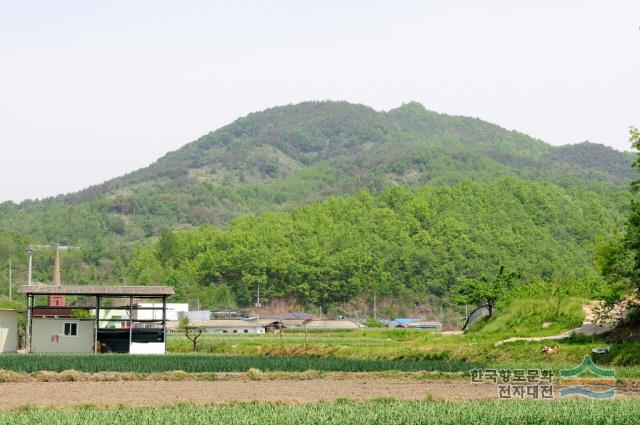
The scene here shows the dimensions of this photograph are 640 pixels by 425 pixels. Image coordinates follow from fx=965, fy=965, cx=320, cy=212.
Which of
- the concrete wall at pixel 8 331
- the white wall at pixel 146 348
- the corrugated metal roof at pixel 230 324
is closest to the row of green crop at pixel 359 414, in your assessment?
the white wall at pixel 146 348

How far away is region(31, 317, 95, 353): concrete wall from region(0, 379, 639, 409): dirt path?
22.9 meters

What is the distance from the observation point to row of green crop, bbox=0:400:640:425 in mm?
21641

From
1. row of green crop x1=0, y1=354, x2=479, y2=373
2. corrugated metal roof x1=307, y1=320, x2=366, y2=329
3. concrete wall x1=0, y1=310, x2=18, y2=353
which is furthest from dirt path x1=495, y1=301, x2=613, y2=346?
corrugated metal roof x1=307, y1=320, x2=366, y2=329

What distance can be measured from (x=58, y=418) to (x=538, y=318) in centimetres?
3520

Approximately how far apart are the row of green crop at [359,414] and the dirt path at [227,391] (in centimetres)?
307

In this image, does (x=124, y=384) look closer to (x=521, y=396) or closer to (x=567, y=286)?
(x=521, y=396)

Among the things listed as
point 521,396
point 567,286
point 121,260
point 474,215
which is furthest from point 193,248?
point 521,396

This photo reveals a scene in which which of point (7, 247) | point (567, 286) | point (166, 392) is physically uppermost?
point (7, 247)

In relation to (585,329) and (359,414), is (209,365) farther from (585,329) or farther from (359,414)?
(359,414)

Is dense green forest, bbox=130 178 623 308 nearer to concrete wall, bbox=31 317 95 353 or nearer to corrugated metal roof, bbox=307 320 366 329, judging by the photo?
corrugated metal roof, bbox=307 320 366 329

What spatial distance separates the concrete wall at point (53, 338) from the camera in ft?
190

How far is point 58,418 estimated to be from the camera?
21.8 m

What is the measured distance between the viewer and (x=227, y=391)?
32250 mm

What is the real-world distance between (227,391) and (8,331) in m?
31.5
